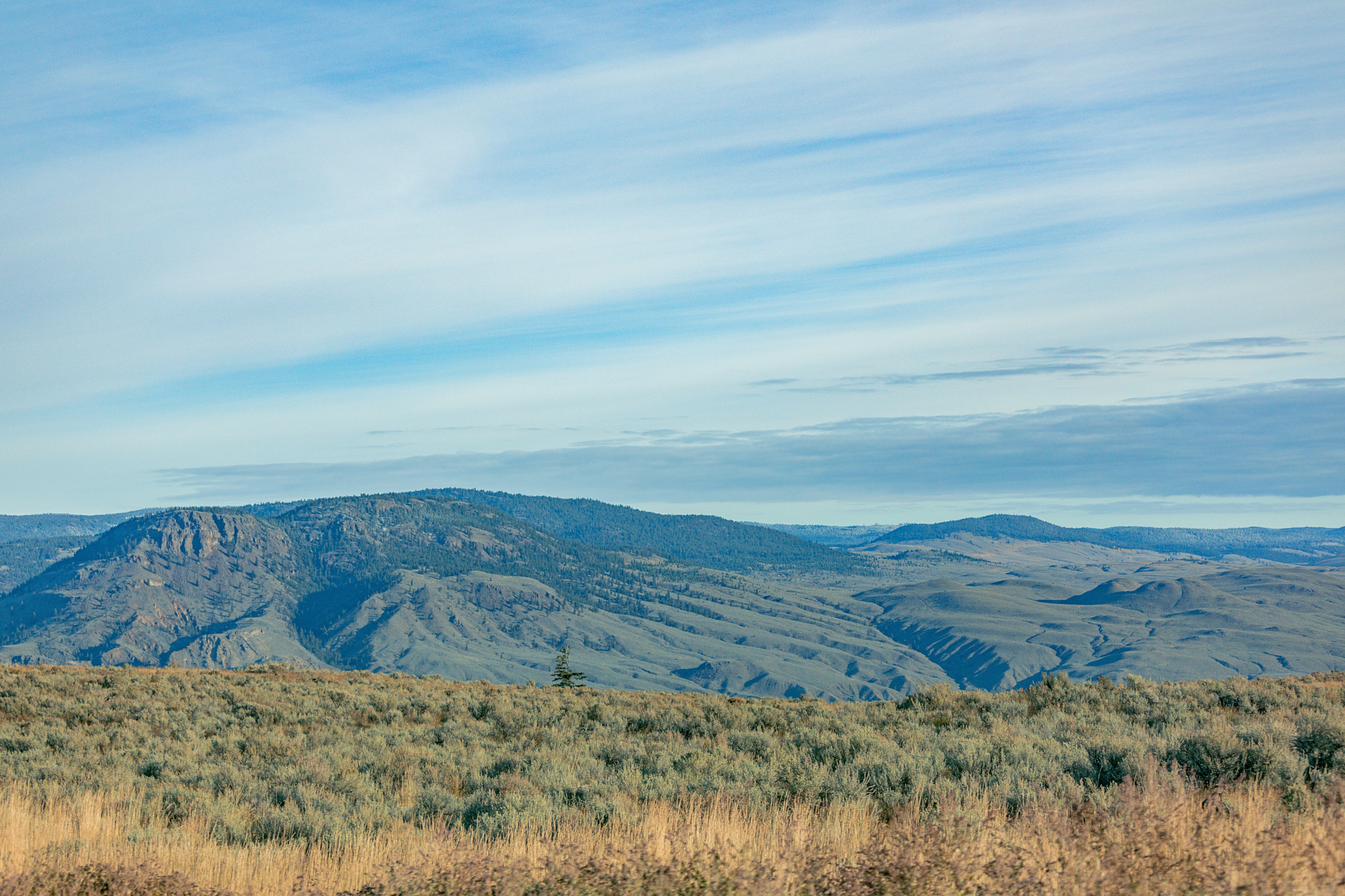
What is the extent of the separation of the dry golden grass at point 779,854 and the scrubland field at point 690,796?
37 millimetres

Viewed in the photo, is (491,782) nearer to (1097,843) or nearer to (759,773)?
(759,773)

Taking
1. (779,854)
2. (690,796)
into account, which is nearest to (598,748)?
(690,796)

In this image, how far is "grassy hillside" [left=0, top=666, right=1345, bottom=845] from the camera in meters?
12.5

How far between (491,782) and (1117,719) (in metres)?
12.4

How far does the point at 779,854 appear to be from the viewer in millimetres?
8336

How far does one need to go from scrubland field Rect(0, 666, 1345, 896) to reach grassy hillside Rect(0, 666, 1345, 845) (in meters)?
0.08

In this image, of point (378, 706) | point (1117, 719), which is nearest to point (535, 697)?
point (378, 706)

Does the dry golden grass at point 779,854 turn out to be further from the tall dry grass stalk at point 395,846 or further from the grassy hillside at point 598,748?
the grassy hillside at point 598,748

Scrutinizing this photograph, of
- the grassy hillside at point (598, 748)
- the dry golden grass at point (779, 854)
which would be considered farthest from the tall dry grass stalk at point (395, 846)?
the grassy hillside at point (598, 748)

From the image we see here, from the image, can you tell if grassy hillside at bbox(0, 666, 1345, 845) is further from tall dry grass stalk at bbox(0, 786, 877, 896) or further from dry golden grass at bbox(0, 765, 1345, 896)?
dry golden grass at bbox(0, 765, 1345, 896)

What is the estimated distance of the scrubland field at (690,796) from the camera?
749cm

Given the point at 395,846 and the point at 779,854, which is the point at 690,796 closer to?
the point at 395,846

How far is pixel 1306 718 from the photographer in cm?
1652

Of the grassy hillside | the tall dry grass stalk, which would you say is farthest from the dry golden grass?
the grassy hillside
